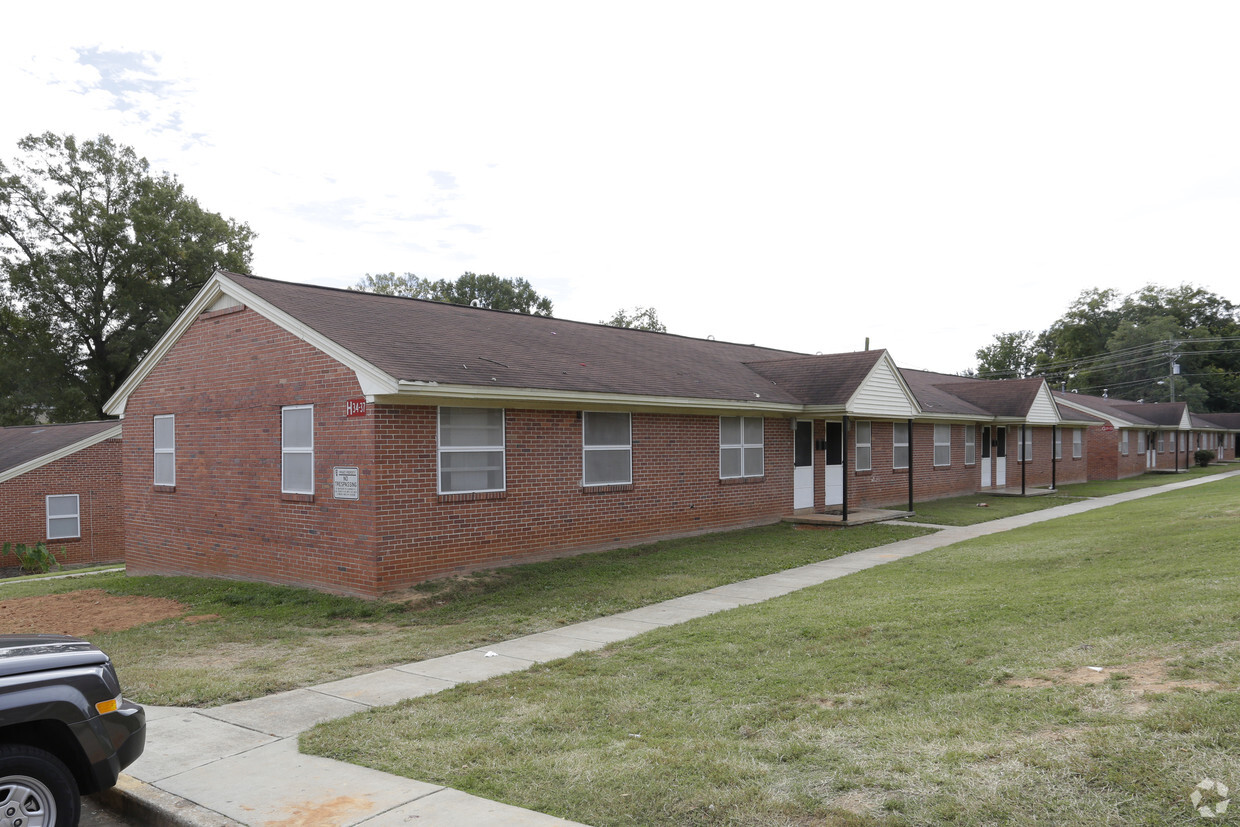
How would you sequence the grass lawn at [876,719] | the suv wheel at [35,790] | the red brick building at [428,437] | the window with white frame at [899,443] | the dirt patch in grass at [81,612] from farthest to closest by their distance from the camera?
the window with white frame at [899,443] < the red brick building at [428,437] < the dirt patch in grass at [81,612] < the grass lawn at [876,719] < the suv wheel at [35,790]

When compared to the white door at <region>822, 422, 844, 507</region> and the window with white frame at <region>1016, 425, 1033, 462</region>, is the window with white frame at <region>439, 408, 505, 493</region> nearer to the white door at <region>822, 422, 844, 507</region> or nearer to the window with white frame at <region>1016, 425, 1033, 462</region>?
the white door at <region>822, 422, 844, 507</region>

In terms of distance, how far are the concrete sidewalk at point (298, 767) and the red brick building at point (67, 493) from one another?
22.9m

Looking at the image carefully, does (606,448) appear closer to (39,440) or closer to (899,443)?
(899,443)

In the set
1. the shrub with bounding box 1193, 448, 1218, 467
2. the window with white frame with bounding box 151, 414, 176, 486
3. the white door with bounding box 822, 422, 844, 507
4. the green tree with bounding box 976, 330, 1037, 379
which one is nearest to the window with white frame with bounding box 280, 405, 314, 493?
the window with white frame with bounding box 151, 414, 176, 486

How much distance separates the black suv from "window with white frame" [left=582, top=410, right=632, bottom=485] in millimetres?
10040

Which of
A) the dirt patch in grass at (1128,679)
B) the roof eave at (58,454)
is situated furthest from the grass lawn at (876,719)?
the roof eave at (58,454)

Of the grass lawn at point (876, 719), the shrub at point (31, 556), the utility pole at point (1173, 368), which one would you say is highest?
the utility pole at point (1173, 368)

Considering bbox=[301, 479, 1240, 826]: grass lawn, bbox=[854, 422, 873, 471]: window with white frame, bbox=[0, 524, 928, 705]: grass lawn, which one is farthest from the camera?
bbox=[854, 422, 873, 471]: window with white frame

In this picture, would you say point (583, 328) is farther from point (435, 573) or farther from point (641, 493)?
point (435, 573)

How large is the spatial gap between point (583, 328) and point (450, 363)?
23.8 ft

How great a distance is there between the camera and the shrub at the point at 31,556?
2459cm

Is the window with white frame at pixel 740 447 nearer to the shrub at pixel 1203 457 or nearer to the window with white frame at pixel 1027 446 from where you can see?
the window with white frame at pixel 1027 446

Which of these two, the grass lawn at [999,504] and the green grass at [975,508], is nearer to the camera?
the green grass at [975,508]

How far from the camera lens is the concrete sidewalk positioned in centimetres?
459
